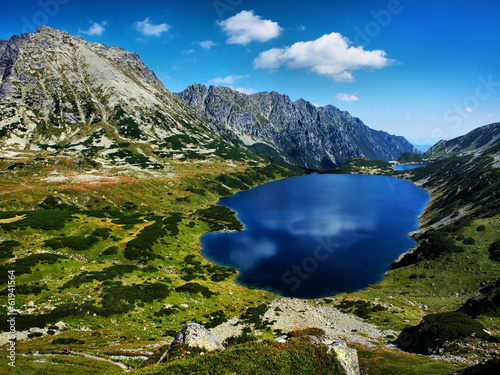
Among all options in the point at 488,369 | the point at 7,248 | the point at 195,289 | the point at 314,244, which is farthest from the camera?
the point at 314,244

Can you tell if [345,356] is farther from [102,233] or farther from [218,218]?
[218,218]

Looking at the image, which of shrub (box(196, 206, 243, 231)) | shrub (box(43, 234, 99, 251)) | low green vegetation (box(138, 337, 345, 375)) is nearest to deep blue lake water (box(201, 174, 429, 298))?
shrub (box(196, 206, 243, 231))

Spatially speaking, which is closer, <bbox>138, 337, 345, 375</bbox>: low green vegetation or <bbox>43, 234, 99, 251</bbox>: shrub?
<bbox>138, 337, 345, 375</bbox>: low green vegetation

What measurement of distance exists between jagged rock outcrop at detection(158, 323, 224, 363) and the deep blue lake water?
4334cm

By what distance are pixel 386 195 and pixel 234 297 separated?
6975 inches

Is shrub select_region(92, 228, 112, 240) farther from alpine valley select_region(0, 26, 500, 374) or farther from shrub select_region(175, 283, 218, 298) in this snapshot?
shrub select_region(175, 283, 218, 298)

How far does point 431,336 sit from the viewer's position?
29.1m

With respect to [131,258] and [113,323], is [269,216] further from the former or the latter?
[113,323]
